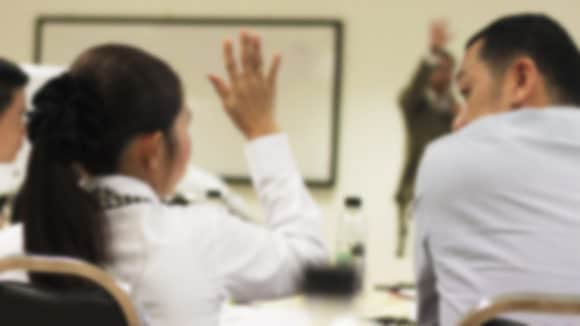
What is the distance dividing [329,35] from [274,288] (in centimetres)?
390

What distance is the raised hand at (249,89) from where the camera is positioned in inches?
47.9

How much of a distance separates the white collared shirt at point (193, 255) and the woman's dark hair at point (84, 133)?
42mm

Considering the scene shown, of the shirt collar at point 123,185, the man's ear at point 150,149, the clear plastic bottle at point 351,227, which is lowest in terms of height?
the clear plastic bottle at point 351,227

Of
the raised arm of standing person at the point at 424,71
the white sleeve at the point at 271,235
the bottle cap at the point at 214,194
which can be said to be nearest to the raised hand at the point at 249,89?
the white sleeve at the point at 271,235

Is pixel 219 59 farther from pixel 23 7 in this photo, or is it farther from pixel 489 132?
pixel 489 132

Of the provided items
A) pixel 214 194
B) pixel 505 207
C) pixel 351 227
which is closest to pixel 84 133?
pixel 505 207

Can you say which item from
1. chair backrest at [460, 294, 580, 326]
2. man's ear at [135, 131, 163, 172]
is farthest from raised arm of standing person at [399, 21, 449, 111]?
chair backrest at [460, 294, 580, 326]

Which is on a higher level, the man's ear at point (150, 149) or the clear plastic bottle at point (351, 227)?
the man's ear at point (150, 149)

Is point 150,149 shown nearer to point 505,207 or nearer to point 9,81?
point 505,207

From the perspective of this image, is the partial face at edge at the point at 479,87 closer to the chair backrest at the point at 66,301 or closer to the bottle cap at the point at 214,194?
the chair backrest at the point at 66,301

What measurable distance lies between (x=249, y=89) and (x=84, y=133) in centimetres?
27

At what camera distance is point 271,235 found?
1.19 metres

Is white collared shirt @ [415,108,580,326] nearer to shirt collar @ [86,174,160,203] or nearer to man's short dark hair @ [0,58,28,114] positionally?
shirt collar @ [86,174,160,203]

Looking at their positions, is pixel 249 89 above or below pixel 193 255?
above
